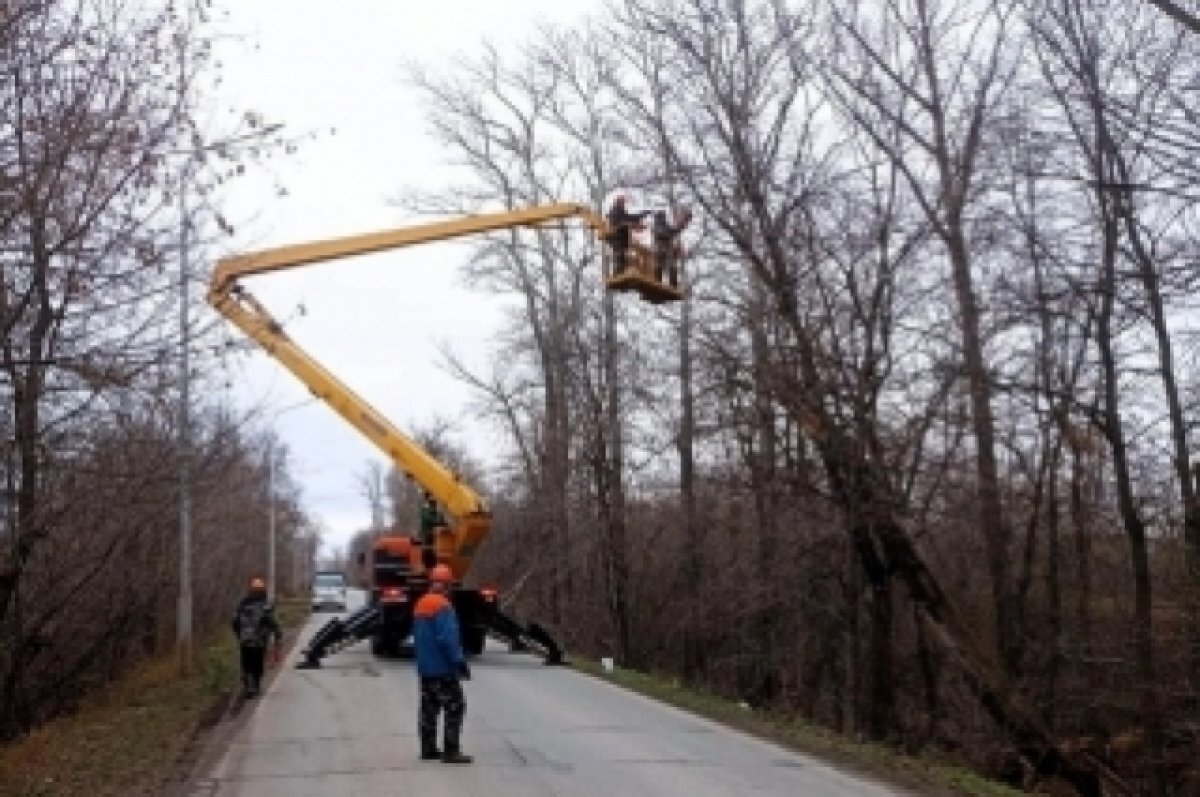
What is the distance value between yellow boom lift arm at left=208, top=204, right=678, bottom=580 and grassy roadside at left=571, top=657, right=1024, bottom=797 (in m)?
3.72

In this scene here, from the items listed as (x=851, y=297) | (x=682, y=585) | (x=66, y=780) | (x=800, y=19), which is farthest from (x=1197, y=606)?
(x=682, y=585)

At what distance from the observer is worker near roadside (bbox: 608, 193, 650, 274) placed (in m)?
16.0

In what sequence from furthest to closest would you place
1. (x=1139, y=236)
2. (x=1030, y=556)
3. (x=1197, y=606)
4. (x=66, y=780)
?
(x=1030, y=556) → (x=1139, y=236) → (x=1197, y=606) → (x=66, y=780)

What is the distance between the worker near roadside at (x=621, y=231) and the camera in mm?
16000

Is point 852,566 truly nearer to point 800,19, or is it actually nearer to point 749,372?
point 749,372

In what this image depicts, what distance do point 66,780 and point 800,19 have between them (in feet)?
52.6

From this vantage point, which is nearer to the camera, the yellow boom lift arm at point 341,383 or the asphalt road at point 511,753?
the asphalt road at point 511,753

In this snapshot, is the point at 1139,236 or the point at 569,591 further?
the point at 569,591

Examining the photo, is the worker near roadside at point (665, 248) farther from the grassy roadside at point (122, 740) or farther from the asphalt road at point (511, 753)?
the grassy roadside at point (122, 740)

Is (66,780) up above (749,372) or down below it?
below

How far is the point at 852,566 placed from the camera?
26016 mm

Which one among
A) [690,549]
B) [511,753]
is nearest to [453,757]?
[511,753]

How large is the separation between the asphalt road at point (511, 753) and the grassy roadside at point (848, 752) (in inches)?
15.7

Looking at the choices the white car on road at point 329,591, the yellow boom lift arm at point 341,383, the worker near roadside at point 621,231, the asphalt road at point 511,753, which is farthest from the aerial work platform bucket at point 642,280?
the white car on road at point 329,591
